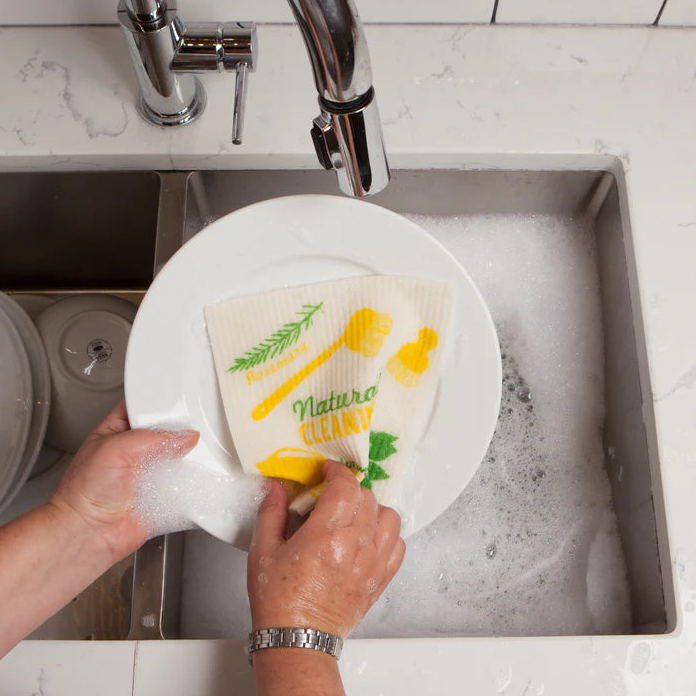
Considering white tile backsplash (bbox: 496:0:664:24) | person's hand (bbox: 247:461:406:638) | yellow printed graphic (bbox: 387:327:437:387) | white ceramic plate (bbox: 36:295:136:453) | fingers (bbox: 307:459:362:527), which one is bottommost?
person's hand (bbox: 247:461:406:638)

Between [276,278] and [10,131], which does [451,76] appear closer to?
[276,278]

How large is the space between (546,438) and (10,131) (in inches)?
26.5

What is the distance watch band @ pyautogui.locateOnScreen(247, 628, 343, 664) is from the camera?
21.2 inches

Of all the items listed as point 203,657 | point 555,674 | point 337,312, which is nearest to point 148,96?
point 337,312

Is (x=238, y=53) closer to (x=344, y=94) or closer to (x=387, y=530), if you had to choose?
(x=344, y=94)

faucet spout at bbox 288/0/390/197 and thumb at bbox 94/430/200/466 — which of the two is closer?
faucet spout at bbox 288/0/390/197

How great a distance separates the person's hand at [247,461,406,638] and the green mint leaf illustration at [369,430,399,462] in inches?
1.3

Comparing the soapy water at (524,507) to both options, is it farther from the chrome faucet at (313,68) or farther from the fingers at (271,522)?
the chrome faucet at (313,68)

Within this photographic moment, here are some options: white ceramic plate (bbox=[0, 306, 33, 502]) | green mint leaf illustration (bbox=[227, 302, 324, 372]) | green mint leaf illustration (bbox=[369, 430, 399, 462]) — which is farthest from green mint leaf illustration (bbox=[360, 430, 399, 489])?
white ceramic plate (bbox=[0, 306, 33, 502])

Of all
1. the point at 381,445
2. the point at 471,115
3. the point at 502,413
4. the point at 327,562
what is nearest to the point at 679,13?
the point at 471,115

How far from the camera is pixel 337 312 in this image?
639mm

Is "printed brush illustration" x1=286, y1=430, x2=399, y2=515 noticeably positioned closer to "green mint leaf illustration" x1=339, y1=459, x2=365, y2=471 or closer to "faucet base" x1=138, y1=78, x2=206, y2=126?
"green mint leaf illustration" x1=339, y1=459, x2=365, y2=471

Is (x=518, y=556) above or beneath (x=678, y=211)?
beneath

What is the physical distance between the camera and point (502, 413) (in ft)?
2.59
